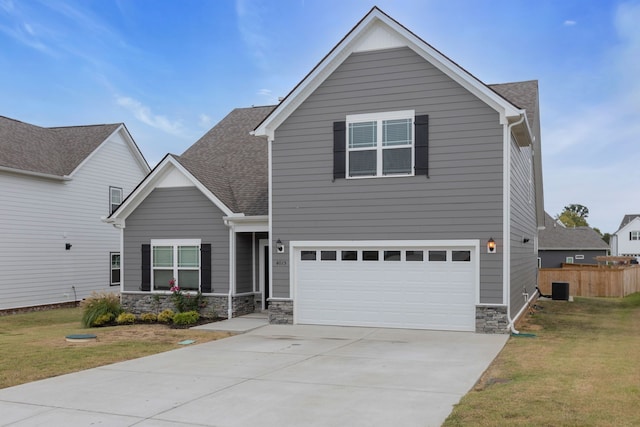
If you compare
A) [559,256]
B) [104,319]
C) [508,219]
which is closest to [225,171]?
[104,319]

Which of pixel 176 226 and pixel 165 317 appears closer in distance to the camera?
pixel 165 317

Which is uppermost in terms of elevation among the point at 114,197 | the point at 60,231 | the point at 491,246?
the point at 114,197

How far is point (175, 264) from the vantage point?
55.1 ft

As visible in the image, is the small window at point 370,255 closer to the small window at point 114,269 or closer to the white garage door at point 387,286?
the white garage door at point 387,286

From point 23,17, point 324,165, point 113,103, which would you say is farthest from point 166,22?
point 113,103

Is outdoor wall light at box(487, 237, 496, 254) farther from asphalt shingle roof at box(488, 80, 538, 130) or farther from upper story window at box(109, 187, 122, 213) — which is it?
upper story window at box(109, 187, 122, 213)

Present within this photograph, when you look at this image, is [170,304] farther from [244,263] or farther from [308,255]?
[308,255]

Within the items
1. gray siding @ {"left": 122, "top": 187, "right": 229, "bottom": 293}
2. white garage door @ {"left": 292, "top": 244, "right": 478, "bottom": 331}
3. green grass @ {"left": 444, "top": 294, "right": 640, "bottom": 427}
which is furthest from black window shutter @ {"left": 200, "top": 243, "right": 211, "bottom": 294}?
green grass @ {"left": 444, "top": 294, "right": 640, "bottom": 427}

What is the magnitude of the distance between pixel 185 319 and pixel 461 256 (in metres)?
7.38

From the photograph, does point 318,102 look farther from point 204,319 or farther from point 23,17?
point 23,17

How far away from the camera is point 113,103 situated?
1204 inches

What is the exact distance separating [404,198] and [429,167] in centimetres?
95

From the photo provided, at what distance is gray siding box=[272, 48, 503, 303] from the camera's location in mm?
13211

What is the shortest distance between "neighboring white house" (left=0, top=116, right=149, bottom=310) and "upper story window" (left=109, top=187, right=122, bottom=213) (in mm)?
42
